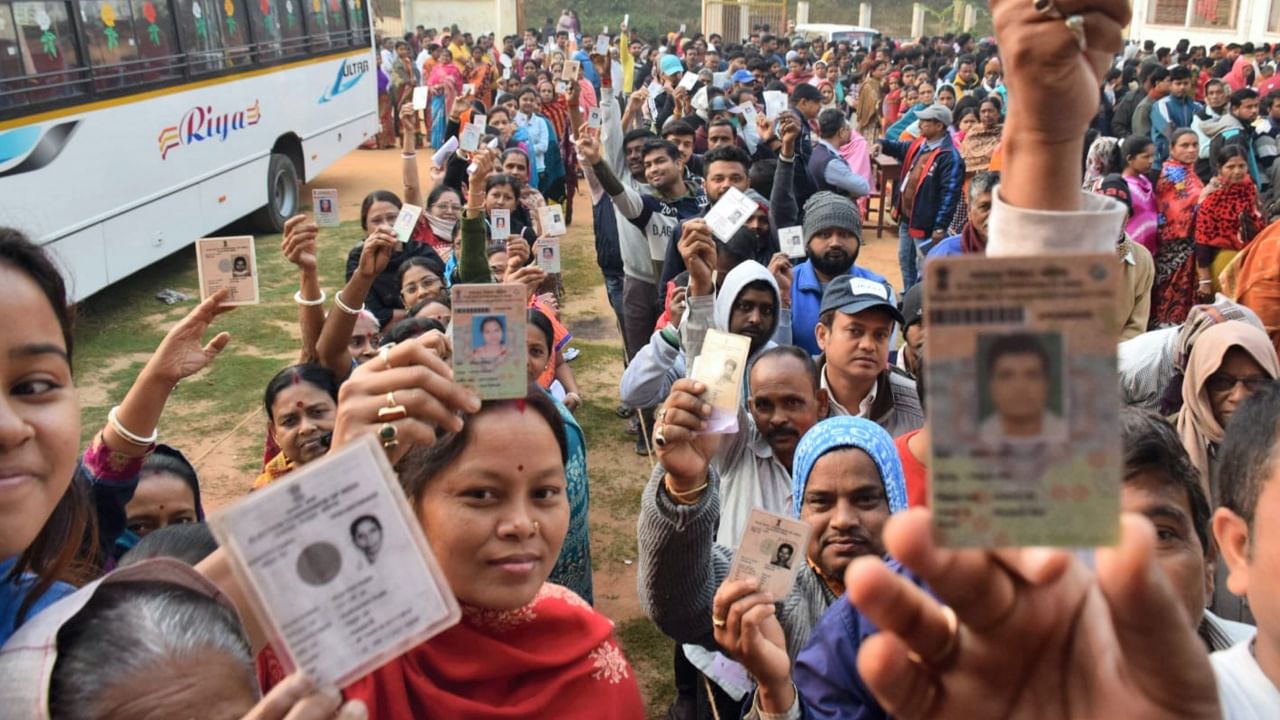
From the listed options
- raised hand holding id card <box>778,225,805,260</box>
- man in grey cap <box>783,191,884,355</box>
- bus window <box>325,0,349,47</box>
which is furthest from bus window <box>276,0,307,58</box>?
man in grey cap <box>783,191,884,355</box>

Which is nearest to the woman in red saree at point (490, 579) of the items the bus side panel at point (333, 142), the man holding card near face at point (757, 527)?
the man holding card near face at point (757, 527)

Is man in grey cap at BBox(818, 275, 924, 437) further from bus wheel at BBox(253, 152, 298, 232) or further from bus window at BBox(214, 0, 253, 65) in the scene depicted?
bus wheel at BBox(253, 152, 298, 232)

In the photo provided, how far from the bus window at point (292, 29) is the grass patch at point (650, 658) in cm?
961

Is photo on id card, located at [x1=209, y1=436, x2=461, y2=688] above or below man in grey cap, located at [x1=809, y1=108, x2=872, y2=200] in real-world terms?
above

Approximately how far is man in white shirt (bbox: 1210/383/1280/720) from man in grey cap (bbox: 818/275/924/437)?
5.82ft

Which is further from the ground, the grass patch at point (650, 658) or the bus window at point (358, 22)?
the bus window at point (358, 22)

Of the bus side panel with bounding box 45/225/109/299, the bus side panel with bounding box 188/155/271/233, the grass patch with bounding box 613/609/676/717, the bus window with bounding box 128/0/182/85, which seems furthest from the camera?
the bus side panel with bounding box 188/155/271/233

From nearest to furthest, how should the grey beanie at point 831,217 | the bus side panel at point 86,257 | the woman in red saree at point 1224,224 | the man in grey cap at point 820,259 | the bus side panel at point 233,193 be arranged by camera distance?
the man in grey cap at point 820,259
the grey beanie at point 831,217
the woman in red saree at point 1224,224
the bus side panel at point 86,257
the bus side panel at point 233,193

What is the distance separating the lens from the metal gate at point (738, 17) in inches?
1234

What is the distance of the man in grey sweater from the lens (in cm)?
203

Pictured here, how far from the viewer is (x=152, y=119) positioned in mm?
9008

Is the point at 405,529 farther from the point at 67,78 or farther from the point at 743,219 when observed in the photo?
the point at 67,78

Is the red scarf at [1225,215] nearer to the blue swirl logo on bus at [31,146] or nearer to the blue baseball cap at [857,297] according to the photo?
the blue baseball cap at [857,297]

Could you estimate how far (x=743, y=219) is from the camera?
440 cm
